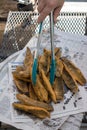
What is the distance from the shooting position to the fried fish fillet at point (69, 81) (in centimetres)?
134

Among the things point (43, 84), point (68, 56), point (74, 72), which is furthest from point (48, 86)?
point (68, 56)

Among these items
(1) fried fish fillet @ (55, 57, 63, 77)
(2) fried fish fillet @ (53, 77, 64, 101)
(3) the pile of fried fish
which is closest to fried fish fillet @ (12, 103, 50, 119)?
(3) the pile of fried fish

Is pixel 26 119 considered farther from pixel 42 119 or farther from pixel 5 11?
pixel 5 11

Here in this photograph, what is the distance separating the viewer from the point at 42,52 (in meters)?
1.57

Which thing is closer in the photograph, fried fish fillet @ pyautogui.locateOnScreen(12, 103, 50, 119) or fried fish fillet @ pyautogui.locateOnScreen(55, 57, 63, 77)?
fried fish fillet @ pyautogui.locateOnScreen(12, 103, 50, 119)

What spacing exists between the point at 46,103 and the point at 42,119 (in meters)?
0.08

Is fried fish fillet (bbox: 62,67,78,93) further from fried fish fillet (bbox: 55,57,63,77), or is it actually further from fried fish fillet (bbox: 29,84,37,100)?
fried fish fillet (bbox: 29,84,37,100)

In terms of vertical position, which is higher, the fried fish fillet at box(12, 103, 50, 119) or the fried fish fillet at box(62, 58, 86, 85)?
the fried fish fillet at box(62, 58, 86, 85)

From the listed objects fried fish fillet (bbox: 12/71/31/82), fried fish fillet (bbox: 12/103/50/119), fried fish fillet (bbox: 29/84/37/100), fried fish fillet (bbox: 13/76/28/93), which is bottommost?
fried fish fillet (bbox: 12/103/50/119)

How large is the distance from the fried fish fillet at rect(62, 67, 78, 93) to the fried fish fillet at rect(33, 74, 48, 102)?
12 cm

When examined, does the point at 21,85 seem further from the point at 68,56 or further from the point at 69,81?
the point at 68,56

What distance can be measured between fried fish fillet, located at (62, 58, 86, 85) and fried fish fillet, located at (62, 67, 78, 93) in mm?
20

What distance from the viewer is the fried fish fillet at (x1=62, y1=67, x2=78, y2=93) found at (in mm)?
1341

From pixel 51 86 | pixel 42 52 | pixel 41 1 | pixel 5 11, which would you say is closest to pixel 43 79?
pixel 51 86
